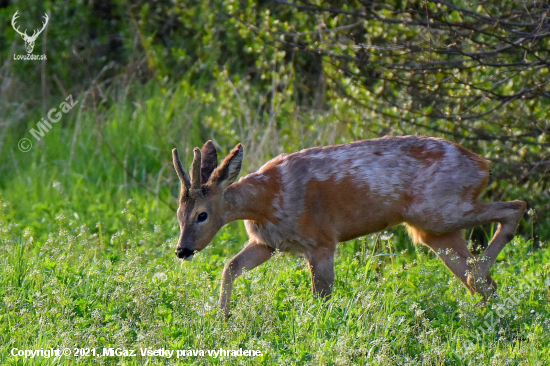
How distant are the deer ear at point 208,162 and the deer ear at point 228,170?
187 mm

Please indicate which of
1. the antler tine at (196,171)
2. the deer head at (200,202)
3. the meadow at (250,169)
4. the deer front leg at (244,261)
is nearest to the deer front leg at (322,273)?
the meadow at (250,169)

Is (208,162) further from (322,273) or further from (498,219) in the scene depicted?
(498,219)

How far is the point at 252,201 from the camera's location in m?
6.14

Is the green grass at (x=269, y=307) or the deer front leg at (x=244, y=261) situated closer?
the green grass at (x=269, y=307)

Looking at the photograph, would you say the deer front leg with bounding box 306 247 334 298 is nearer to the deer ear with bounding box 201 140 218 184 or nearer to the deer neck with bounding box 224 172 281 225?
the deer neck with bounding box 224 172 281 225

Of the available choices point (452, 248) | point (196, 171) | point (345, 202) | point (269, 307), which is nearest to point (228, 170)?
point (196, 171)

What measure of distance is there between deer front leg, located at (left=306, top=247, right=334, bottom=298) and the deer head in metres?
0.78

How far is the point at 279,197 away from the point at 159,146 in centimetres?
443

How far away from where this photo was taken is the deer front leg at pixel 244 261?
5.98m

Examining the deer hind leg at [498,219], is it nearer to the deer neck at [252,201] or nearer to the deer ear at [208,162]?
the deer neck at [252,201]

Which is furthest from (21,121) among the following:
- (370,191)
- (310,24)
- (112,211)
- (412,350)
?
(412,350)

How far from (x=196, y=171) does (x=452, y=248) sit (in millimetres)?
2211

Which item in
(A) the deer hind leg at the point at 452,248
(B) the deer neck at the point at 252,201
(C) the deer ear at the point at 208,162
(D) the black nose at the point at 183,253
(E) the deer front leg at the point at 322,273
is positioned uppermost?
(C) the deer ear at the point at 208,162

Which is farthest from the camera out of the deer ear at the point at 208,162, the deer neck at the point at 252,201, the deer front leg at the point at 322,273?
the deer ear at the point at 208,162
